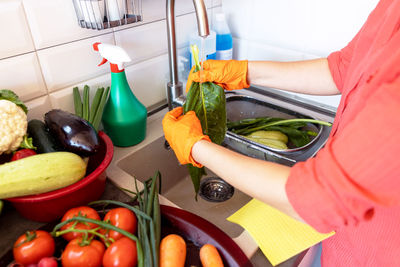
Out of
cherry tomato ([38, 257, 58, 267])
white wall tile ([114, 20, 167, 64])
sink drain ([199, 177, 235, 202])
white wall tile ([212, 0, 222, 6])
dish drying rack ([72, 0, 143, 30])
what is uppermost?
dish drying rack ([72, 0, 143, 30])

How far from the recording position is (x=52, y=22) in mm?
785

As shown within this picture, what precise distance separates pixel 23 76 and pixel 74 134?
245mm

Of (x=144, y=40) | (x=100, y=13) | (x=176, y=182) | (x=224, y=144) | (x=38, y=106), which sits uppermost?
(x=100, y=13)

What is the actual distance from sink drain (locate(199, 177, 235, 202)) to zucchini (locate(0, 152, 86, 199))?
1.67ft

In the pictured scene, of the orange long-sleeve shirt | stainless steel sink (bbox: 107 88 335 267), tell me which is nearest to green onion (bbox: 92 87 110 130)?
stainless steel sink (bbox: 107 88 335 267)

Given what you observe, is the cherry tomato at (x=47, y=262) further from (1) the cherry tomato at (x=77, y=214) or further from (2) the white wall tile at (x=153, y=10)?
(2) the white wall tile at (x=153, y=10)

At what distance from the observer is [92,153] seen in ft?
2.27

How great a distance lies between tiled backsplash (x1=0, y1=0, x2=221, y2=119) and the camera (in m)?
0.74

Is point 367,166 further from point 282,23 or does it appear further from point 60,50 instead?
point 282,23

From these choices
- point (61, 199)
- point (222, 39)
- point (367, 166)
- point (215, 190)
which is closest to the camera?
point (367, 166)

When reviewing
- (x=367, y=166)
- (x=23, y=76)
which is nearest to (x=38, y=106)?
(x=23, y=76)

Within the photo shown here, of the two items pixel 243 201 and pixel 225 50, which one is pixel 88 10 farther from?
pixel 243 201

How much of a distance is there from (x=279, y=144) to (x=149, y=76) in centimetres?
50

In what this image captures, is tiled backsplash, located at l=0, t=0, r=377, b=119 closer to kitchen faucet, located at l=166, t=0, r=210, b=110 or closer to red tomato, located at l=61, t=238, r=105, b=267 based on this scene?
kitchen faucet, located at l=166, t=0, r=210, b=110
